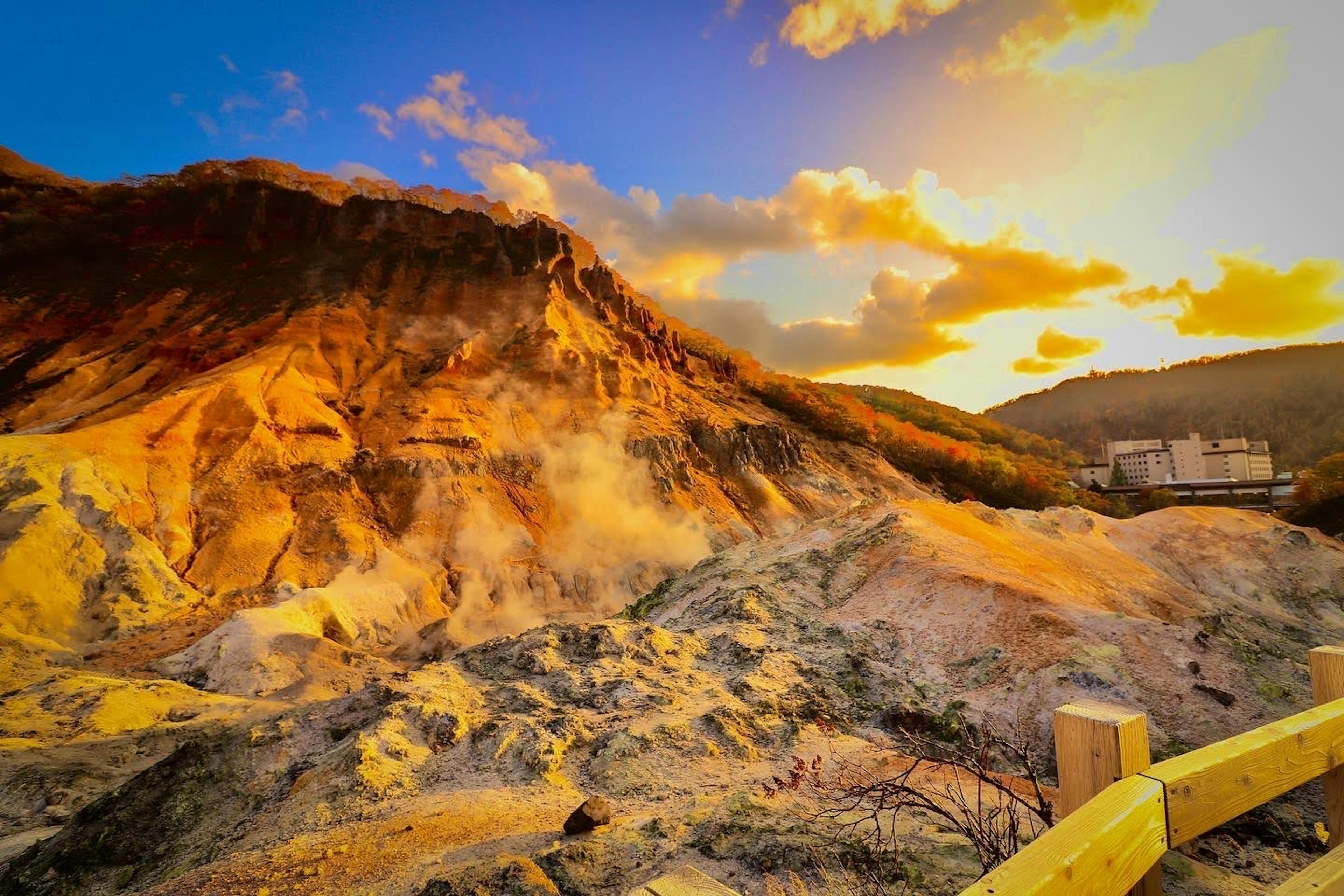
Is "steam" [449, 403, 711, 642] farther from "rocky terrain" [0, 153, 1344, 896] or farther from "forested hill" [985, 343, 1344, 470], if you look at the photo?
"forested hill" [985, 343, 1344, 470]

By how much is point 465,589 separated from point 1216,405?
447 feet

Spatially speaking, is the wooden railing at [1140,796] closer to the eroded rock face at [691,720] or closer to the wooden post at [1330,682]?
the wooden post at [1330,682]

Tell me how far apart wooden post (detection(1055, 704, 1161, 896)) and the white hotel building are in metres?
78.7

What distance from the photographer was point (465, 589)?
21.7 m

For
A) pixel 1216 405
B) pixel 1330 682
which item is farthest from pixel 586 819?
pixel 1216 405

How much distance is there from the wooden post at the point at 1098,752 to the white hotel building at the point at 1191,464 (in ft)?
258

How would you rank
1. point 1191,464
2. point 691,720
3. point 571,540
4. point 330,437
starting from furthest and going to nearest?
point 1191,464 < point 330,437 < point 571,540 < point 691,720

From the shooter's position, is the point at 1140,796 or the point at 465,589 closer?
the point at 1140,796

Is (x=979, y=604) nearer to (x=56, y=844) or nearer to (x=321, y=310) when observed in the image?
(x=56, y=844)

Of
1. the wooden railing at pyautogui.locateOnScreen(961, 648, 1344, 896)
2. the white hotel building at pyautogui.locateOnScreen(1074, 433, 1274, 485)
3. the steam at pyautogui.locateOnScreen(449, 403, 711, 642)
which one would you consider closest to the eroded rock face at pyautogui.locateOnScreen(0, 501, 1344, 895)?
the wooden railing at pyautogui.locateOnScreen(961, 648, 1344, 896)

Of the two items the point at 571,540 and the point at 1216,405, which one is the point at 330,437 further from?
the point at 1216,405

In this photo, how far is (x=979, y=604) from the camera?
9336 millimetres

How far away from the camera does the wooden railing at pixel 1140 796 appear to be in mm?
1500

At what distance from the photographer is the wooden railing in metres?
1.50
